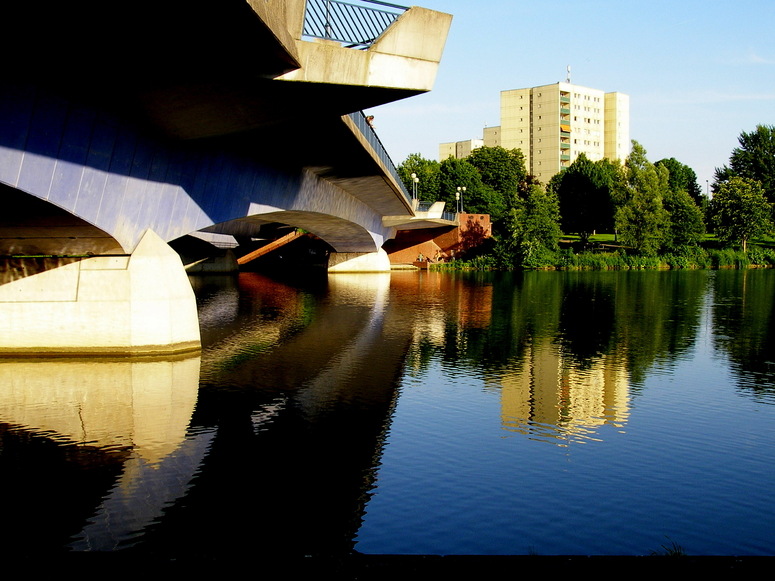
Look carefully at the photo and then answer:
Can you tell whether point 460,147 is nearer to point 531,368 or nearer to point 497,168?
point 497,168

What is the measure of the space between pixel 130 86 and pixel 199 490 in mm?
9283

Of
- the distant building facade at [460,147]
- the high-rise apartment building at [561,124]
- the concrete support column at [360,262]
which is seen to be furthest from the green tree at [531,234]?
the distant building facade at [460,147]

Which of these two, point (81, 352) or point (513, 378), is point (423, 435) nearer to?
point (513, 378)

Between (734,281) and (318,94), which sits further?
(734,281)

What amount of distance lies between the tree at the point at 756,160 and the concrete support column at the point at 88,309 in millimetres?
92707

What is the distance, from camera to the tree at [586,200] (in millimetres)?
95125

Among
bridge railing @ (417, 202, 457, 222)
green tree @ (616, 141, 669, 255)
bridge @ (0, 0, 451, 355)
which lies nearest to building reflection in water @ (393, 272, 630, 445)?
bridge @ (0, 0, 451, 355)

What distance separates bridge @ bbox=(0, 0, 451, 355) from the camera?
1290 cm

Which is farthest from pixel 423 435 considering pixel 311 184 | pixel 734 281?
pixel 734 281

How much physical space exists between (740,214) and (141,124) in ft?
247

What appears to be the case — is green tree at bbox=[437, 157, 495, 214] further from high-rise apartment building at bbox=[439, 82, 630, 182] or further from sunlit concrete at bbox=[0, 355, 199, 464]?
sunlit concrete at bbox=[0, 355, 199, 464]

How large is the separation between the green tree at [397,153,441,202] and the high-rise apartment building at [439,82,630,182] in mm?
37422

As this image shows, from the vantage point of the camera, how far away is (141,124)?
58.1 feet

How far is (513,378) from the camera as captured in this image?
17156mm
